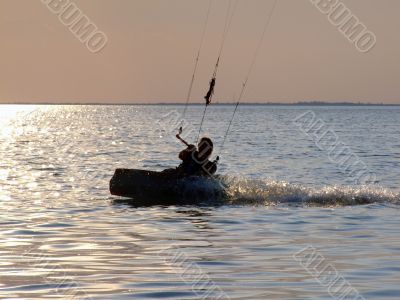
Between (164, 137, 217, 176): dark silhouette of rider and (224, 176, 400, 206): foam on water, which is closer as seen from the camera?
(224, 176, 400, 206): foam on water

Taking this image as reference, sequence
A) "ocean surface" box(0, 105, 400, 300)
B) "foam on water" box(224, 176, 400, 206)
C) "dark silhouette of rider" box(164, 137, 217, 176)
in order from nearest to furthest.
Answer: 1. "ocean surface" box(0, 105, 400, 300)
2. "foam on water" box(224, 176, 400, 206)
3. "dark silhouette of rider" box(164, 137, 217, 176)

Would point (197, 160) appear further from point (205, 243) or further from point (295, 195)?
point (205, 243)

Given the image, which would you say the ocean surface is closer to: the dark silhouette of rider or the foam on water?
the foam on water

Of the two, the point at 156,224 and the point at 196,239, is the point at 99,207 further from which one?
the point at 196,239

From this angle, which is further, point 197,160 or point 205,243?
point 197,160

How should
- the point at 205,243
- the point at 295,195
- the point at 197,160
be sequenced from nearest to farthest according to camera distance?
the point at 205,243, the point at 197,160, the point at 295,195

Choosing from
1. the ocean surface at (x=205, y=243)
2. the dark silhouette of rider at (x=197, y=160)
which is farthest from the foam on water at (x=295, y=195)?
the dark silhouette of rider at (x=197, y=160)

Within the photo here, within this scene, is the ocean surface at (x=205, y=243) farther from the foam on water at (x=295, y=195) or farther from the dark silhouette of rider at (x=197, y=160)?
the dark silhouette of rider at (x=197, y=160)

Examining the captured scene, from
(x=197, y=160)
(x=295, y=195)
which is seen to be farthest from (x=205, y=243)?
(x=295, y=195)

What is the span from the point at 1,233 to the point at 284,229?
5.49 meters

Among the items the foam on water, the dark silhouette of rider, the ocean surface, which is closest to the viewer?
the ocean surface

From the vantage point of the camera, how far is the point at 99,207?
23875 millimetres

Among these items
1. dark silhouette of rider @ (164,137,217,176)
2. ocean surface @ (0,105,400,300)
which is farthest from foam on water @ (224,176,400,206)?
dark silhouette of rider @ (164,137,217,176)

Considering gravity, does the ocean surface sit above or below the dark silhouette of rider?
below
